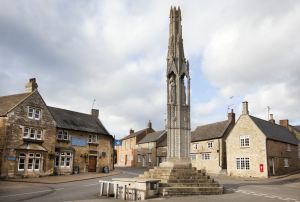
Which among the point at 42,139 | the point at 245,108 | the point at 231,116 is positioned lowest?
the point at 42,139

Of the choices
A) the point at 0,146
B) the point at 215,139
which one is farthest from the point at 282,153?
the point at 0,146

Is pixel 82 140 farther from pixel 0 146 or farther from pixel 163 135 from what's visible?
pixel 163 135

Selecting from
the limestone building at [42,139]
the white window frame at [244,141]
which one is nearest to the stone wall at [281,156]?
the white window frame at [244,141]

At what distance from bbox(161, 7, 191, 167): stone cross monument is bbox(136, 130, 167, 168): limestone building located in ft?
110

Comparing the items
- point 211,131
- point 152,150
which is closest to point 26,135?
point 211,131

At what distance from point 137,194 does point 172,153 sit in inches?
172

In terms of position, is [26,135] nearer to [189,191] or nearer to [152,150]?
[189,191]

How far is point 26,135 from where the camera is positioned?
28469 millimetres

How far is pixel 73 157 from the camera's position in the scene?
110 ft

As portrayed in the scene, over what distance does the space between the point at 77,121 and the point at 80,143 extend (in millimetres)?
3374

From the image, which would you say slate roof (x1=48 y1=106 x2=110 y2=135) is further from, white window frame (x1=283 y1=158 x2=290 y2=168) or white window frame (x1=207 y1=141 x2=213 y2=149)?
white window frame (x1=283 y1=158 x2=290 y2=168)

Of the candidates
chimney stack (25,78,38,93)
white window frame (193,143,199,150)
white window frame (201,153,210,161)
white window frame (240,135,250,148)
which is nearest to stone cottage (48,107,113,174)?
chimney stack (25,78,38,93)

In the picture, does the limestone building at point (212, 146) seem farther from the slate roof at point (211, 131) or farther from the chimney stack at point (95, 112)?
the chimney stack at point (95, 112)

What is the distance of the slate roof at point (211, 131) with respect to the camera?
41.9 metres
